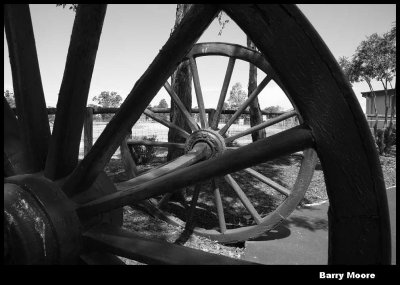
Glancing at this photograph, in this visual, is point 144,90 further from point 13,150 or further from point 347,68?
point 347,68

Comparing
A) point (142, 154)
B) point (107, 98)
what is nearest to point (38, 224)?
point (142, 154)

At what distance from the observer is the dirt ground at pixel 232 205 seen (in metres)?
3.26

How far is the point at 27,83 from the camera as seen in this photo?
4.17 feet

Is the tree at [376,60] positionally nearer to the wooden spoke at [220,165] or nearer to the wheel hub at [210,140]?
the wheel hub at [210,140]

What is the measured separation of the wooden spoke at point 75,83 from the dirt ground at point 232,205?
6.01 ft

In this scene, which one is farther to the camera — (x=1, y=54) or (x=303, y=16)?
(x=1, y=54)

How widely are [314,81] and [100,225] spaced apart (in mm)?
1033

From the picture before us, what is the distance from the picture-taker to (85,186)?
1.30 m

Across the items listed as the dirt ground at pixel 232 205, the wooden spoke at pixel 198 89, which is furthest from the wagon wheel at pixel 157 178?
the wooden spoke at pixel 198 89

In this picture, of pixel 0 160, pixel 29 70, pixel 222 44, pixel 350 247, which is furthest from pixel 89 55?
pixel 222 44

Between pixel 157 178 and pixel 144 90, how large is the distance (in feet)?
1.15

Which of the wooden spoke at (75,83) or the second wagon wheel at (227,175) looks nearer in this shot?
the wooden spoke at (75,83)

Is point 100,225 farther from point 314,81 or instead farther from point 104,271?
point 314,81

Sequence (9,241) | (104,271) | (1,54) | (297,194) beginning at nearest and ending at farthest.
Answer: (9,241), (104,271), (1,54), (297,194)
